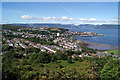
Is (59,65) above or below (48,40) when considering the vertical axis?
below

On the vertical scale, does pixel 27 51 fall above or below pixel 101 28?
below

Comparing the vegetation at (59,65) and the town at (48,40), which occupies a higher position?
the town at (48,40)

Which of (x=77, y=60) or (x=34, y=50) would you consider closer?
(x=77, y=60)

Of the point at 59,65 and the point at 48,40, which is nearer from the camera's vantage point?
the point at 59,65

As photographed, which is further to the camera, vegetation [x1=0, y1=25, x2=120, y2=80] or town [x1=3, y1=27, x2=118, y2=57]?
town [x1=3, y1=27, x2=118, y2=57]

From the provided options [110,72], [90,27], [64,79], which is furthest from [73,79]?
[90,27]

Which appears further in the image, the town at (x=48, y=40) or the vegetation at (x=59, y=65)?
the town at (x=48, y=40)

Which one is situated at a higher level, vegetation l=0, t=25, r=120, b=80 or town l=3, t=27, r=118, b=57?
town l=3, t=27, r=118, b=57

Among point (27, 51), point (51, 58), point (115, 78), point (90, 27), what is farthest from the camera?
point (90, 27)

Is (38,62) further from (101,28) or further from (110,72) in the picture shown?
(101,28)

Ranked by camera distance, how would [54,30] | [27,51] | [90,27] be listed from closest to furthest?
[27,51], [54,30], [90,27]
